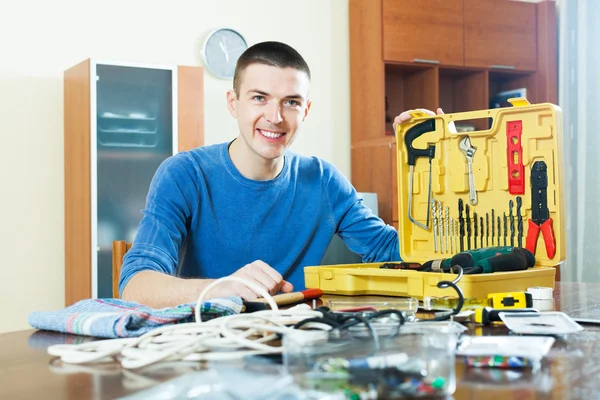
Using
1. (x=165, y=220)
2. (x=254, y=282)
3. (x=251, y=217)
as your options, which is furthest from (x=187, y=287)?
(x=251, y=217)

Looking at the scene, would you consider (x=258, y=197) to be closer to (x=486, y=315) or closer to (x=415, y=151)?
(x=415, y=151)

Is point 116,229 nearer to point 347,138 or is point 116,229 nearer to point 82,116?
point 82,116

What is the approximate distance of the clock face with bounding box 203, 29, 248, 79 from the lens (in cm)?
374

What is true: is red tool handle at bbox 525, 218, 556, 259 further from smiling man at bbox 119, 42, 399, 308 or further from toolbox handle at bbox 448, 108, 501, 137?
smiling man at bbox 119, 42, 399, 308

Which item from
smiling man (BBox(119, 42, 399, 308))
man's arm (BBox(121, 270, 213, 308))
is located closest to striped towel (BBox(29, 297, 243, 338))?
man's arm (BBox(121, 270, 213, 308))

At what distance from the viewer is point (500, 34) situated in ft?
13.9

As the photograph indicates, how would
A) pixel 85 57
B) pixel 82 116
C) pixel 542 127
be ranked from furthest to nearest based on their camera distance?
pixel 85 57
pixel 82 116
pixel 542 127

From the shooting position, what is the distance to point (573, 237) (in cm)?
415

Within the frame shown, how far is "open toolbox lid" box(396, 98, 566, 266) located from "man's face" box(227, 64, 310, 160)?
0.89ft

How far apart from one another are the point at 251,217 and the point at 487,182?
0.57m

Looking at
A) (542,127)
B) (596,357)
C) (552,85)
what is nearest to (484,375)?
(596,357)

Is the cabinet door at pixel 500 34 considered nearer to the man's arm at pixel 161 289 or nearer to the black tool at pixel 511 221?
the black tool at pixel 511 221

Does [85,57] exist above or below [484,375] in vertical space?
above

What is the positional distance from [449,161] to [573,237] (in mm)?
2793
